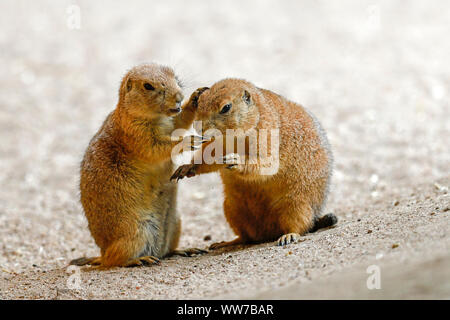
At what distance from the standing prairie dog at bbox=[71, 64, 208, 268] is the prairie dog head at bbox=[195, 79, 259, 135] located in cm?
34

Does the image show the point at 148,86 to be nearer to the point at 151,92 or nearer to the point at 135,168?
the point at 151,92

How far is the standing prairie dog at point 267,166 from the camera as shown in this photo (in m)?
5.26

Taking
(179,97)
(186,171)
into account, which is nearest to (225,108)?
(179,97)

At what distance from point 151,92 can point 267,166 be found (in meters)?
1.33

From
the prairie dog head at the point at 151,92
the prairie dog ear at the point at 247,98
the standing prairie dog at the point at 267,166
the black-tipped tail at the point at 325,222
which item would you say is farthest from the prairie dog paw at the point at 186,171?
the black-tipped tail at the point at 325,222

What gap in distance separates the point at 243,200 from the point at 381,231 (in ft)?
4.98

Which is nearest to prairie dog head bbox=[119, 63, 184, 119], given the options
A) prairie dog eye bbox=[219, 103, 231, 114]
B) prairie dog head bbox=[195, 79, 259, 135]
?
prairie dog head bbox=[195, 79, 259, 135]

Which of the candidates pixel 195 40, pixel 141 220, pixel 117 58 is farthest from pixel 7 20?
pixel 141 220

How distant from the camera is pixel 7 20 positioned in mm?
15414

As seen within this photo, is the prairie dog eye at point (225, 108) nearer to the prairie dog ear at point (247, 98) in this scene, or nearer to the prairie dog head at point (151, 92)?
the prairie dog ear at point (247, 98)

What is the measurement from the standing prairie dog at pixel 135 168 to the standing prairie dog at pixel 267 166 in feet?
1.48

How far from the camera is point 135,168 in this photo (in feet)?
18.8

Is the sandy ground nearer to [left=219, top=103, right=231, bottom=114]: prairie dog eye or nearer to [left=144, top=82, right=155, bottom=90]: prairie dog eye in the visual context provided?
[left=144, top=82, right=155, bottom=90]: prairie dog eye
